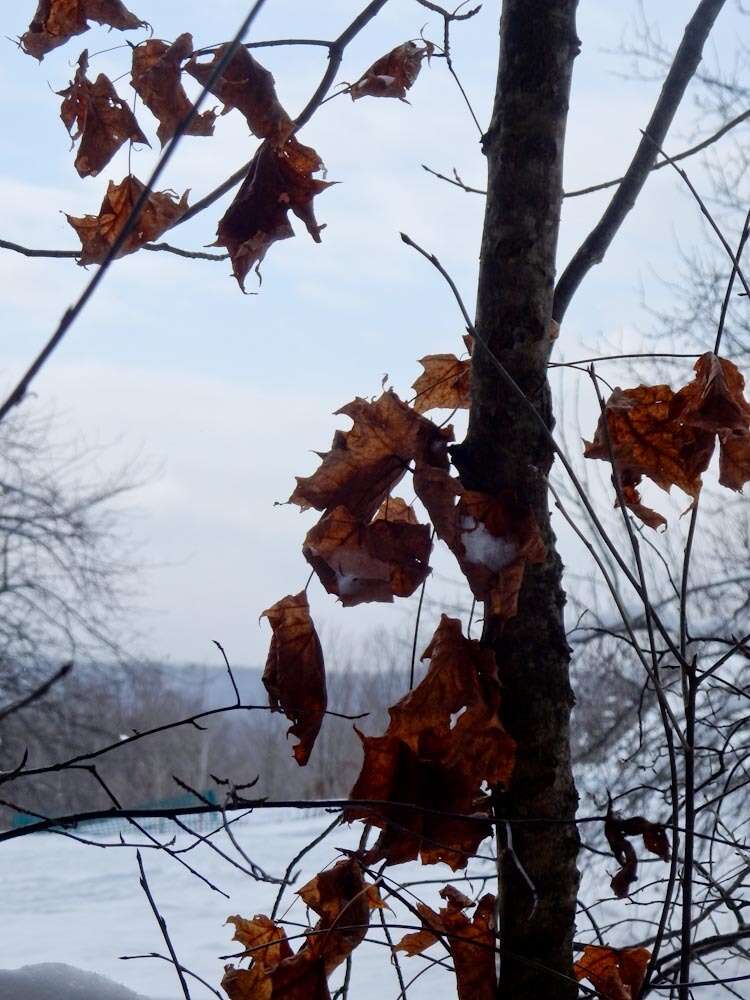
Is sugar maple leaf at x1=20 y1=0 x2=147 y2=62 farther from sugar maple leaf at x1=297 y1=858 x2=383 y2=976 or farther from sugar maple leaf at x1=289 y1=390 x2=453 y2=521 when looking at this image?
sugar maple leaf at x1=297 y1=858 x2=383 y2=976

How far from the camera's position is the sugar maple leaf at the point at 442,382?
2.62 ft

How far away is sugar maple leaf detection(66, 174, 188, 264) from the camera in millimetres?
800

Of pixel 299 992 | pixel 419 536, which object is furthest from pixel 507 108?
pixel 299 992

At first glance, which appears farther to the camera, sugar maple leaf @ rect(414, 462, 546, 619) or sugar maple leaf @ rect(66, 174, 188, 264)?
sugar maple leaf @ rect(66, 174, 188, 264)

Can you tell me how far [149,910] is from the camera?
393 centimetres

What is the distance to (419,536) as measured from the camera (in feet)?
2.14

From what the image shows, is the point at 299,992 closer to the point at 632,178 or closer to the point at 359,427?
the point at 359,427

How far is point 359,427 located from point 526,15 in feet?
1.11

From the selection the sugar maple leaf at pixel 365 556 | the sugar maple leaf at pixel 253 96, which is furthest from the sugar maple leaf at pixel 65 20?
the sugar maple leaf at pixel 365 556

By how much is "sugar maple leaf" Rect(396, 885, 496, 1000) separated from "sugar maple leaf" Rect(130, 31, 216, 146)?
2.05 feet

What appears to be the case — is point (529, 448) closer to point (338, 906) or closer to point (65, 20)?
point (338, 906)

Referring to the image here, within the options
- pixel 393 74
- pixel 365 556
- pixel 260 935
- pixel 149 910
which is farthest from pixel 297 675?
pixel 149 910

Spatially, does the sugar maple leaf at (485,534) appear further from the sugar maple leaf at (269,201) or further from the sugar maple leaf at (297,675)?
the sugar maple leaf at (269,201)

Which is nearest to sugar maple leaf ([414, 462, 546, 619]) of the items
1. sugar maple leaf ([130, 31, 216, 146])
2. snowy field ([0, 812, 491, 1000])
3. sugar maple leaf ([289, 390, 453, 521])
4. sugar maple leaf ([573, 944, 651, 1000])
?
sugar maple leaf ([289, 390, 453, 521])
